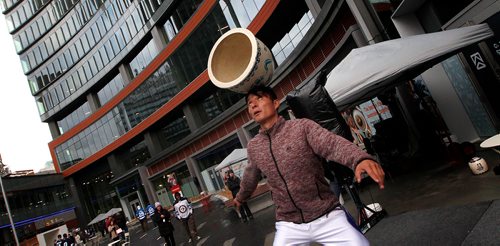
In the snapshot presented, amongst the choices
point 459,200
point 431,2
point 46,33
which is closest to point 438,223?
point 459,200

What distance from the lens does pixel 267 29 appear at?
1880 cm

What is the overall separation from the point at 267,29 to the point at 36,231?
3411 centimetres

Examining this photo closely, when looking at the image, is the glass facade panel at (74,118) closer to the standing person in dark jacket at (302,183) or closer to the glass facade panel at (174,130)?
the glass facade panel at (174,130)

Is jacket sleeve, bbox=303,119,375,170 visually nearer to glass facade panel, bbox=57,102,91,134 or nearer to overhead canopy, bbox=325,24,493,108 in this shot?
overhead canopy, bbox=325,24,493,108

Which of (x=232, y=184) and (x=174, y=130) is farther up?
(x=174, y=130)

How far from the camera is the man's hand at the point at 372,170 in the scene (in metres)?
1.71

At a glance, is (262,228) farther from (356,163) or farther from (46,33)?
(46,33)

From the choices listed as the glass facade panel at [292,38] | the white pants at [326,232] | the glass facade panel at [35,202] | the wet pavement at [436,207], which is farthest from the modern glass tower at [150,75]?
the white pants at [326,232]

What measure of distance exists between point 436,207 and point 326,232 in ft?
12.2

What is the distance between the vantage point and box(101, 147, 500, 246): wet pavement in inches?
151

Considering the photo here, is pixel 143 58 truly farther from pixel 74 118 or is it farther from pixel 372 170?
pixel 372 170

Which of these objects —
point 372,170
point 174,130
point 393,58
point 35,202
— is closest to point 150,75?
point 174,130

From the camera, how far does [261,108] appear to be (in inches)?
96.7

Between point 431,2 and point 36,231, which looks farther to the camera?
point 36,231
